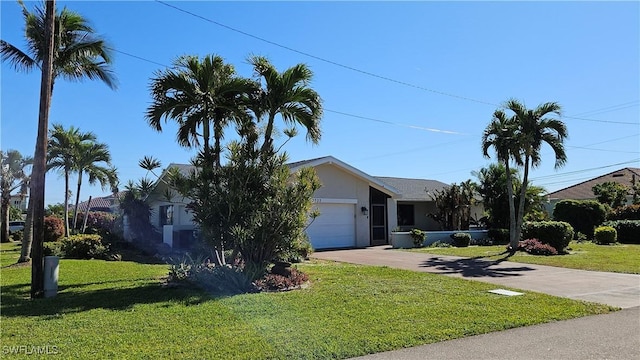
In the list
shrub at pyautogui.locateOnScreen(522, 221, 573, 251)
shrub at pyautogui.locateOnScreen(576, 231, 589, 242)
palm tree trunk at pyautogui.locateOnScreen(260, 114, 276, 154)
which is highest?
palm tree trunk at pyautogui.locateOnScreen(260, 114, 276, 154)

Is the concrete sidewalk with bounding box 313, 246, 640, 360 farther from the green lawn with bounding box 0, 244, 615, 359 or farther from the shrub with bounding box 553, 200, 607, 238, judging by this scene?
the shrub with bounding box 553, 200, 607, 238

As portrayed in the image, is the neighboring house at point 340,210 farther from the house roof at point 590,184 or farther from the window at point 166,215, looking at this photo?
the house roof at point 590,184

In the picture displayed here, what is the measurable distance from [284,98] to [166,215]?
17.4 meters

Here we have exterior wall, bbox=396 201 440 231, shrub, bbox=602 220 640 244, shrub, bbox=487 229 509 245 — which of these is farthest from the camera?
exterior wall, bbox=396 201 440 231

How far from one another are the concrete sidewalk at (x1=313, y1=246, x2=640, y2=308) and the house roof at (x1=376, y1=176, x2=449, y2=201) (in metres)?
11.2

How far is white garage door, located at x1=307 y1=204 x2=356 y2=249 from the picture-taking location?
21.5 metres

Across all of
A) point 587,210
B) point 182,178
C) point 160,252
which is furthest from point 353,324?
point 587,210

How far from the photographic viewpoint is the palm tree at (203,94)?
10.9 metres

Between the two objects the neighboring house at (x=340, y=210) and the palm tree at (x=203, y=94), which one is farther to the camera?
the neighboring house at (x=340, y=210)

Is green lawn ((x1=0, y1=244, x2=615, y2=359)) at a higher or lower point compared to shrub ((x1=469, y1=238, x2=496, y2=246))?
lower

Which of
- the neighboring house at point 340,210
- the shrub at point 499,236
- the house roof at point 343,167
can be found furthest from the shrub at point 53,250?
the shrub at point 499,236

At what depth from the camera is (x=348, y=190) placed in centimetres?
2289

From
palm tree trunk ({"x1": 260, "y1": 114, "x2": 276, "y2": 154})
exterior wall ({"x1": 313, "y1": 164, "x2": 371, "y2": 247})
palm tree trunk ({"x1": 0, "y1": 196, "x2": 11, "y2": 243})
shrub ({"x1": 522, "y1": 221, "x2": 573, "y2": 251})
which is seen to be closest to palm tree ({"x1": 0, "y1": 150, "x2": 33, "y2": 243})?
Result: palm tree trunk ({"x1": 0, "y1": 196, "x2": 11, "y2": 243})

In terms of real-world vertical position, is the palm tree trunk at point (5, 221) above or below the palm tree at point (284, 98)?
below
